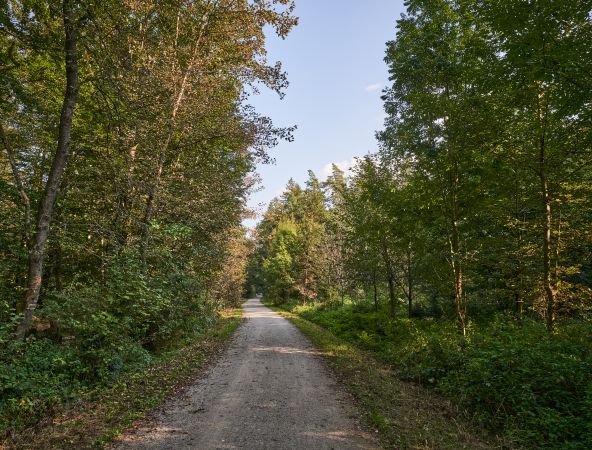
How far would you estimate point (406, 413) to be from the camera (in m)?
6.34

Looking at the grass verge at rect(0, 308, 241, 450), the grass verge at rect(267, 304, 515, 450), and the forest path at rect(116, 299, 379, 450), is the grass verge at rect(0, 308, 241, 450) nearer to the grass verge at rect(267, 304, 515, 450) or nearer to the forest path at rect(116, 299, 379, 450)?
the forest path at rect(116, 299, 379, 450)

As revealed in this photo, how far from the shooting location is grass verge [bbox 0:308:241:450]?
16.7 ft

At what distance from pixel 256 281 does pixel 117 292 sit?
241ft

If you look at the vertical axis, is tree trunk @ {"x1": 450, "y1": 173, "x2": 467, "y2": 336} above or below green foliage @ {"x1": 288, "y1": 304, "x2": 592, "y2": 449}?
above

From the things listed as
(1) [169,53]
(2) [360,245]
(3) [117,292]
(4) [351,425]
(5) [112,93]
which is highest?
(1) [169,53]

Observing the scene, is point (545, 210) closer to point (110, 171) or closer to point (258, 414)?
point (258, 414)

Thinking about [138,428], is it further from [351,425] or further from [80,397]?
[351,425]

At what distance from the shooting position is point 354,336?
14883mm

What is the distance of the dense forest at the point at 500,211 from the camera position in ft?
19.9

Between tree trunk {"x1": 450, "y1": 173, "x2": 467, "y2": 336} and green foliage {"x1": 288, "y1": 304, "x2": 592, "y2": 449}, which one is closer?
green foliage {"x1": 288, "y1": 304, "x2": 592, "y2": 449}

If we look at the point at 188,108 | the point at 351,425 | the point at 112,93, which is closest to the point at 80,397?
the point at 351,425

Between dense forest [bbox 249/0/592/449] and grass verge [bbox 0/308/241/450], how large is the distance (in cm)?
588

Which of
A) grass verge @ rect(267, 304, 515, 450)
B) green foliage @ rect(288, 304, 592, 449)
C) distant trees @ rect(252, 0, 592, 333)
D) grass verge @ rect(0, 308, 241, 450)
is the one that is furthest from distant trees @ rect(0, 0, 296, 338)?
green foliage @ rect(288, 304, 592, 449)

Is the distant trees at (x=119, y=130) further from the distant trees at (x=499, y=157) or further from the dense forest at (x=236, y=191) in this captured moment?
the distant trees at (x=499, y=157)
